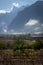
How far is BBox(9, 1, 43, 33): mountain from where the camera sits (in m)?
6.20

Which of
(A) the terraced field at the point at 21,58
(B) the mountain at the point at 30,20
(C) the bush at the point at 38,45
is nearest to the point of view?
(A) the terraced field at the point at 21,58

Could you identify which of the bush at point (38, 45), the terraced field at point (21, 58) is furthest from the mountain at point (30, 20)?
the terraced field at point (21, 58)

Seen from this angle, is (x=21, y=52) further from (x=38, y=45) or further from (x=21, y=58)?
(x=38, y=45)

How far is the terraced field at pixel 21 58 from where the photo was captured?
5.70 meters

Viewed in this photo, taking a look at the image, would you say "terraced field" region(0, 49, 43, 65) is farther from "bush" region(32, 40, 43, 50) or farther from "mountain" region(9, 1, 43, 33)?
"mountain" region(9, 1, 43, 33)

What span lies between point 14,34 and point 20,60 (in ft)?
2.92

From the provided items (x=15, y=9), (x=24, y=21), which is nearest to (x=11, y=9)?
(x=15, y=9)

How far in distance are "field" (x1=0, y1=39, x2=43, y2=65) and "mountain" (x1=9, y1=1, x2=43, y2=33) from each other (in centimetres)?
44

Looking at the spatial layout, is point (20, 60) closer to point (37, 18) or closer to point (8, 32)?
point (8, 32)

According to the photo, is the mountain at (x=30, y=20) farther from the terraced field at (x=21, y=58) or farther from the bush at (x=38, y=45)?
the terraced field at (x=21, y=58)

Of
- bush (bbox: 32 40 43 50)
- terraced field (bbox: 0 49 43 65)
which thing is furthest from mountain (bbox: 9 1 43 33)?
terraced field (bbox: 0 49 43 65)

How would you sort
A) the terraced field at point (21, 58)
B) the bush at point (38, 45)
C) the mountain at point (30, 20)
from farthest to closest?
the mountain at point (30, 20), the bush at point (38, 45), the terraced field at point (21, 58)

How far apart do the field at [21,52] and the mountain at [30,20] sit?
1.44 feet

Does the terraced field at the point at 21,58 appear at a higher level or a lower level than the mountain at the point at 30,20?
lower
